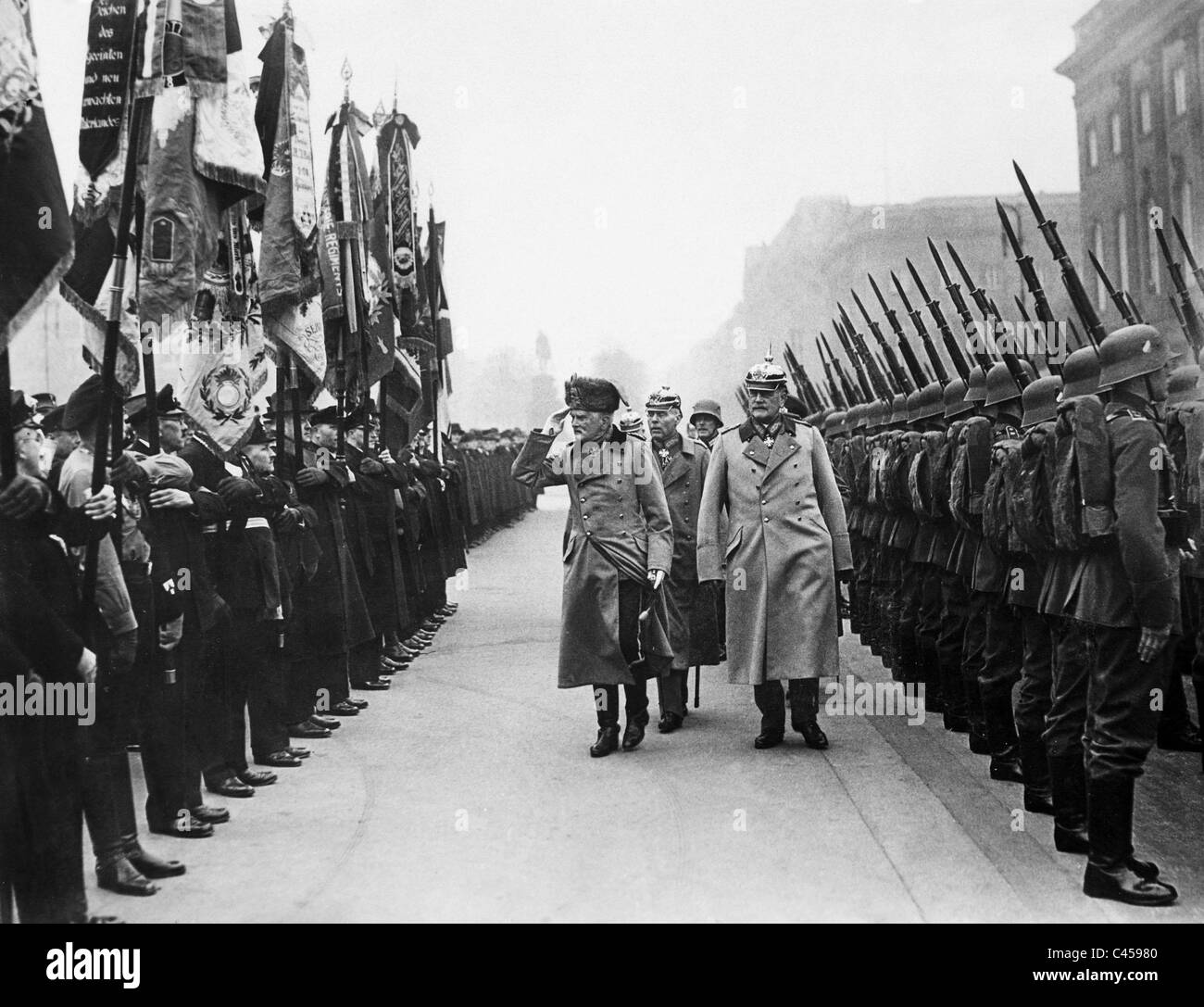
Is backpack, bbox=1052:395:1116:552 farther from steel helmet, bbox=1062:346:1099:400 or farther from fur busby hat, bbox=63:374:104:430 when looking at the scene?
fur busby hat, bbox=63:374:104:430

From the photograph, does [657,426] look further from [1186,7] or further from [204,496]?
[1186,7]

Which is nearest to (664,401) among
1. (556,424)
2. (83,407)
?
(556,424)

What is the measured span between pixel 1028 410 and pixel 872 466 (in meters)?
3.66

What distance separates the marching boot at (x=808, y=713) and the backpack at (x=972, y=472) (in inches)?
51.1

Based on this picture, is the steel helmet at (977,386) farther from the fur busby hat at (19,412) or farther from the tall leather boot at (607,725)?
the fur busby hat at (19,412)

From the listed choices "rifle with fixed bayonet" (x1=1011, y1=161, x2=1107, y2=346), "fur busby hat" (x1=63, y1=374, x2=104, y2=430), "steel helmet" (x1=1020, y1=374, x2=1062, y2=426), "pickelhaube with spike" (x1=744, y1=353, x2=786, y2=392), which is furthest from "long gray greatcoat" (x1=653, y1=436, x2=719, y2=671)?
"fur busby hat" (x1=63, y1=374, x2=104, y2=430)

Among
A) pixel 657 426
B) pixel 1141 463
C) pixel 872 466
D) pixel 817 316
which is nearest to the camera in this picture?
pixel 1141 463

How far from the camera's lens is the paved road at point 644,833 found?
4617 mm

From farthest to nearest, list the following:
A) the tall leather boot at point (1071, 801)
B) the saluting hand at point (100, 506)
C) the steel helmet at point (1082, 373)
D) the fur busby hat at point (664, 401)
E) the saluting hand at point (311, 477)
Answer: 1. the fur busby hat at point (664, 401)
2. the saluting hand at point (311, 477)
3. the tall leather boot at point (1071, 801)
4. the steel helmet at point (1082, 373)
5. the saluting hand at point (100, 506)

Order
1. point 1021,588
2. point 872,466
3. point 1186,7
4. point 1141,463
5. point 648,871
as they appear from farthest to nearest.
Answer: point 1186,7 < point 872,466 < point 1021,588 < point 648,871 < point 1141,463

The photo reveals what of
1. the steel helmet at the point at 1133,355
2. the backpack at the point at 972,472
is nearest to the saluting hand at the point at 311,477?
the backpack at the point at 972,472

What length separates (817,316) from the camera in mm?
32281
